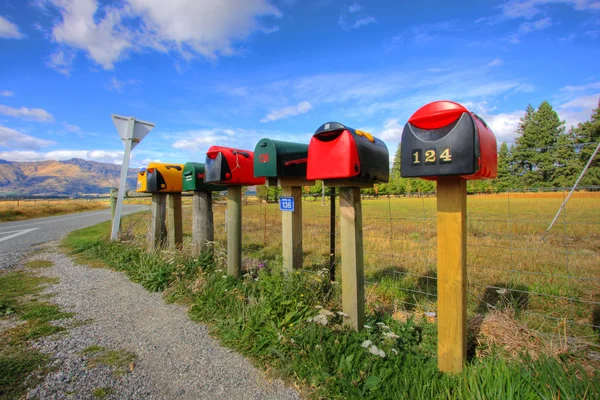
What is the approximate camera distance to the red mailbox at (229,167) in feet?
14.0

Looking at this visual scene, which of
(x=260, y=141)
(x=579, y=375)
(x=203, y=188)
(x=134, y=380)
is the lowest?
(x=134, y=380)

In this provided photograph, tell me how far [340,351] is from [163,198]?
511 centimetres

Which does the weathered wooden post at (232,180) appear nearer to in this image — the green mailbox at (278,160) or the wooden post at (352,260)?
the green mailbox at (278,160)

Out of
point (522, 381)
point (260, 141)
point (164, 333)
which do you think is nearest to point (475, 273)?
point (522, 381)

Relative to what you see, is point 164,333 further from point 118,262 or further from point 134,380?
point 118,262

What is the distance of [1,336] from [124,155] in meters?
5.33

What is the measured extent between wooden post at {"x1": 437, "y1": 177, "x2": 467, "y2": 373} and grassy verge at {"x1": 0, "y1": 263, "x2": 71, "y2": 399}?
2.92 m

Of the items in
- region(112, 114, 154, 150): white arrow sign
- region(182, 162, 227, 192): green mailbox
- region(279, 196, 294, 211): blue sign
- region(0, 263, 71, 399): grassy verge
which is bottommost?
region(0, 263, 71, 399): grassy verge

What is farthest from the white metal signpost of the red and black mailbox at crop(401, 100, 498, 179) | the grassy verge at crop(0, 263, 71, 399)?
the red and black mailbox at crop(401, 100, 498, 179)

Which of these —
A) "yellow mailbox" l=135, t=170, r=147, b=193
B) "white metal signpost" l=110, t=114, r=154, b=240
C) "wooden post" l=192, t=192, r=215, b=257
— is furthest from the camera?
"white metal signpost" l=110, t=114, r=154, b=240

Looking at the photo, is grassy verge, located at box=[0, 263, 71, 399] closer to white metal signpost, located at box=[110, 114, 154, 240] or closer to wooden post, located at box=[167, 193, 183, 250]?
wooden post, located at box=[167, 193, 183, 250]

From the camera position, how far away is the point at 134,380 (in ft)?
7.80

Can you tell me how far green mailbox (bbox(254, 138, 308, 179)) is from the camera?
11.5 feet

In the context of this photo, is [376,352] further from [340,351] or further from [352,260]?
[352,260]
